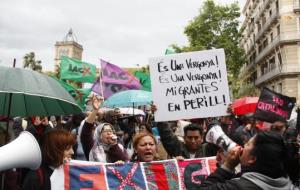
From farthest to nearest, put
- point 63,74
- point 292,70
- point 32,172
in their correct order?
point 292,70 < point 63,74 < point 32,172

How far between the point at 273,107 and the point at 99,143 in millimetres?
2677

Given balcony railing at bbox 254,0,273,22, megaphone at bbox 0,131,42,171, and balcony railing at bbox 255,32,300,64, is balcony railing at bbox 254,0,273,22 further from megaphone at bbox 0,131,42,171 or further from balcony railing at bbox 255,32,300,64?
megaphone at bbox 0,131,42,171

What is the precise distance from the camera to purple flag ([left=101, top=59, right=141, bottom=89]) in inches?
403

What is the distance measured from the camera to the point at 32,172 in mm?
2922

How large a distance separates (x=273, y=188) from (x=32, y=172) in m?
1.70

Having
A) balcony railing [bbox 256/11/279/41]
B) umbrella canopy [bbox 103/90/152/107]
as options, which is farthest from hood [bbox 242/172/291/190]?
balcony railing [bbox 256/11/279/41]

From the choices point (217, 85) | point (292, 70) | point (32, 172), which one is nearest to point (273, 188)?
point (32, 172)

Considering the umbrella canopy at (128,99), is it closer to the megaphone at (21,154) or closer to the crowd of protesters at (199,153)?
the crowd of protesters at (199,153)

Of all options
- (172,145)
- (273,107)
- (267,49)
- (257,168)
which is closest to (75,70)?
(273,107)

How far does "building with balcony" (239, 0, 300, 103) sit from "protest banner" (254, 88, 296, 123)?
3037cm

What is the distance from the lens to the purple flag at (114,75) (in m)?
10.2

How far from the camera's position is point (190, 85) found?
14.4 feet

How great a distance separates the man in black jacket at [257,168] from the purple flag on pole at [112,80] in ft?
25.9

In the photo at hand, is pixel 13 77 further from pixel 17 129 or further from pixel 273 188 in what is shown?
pixel 17 129
